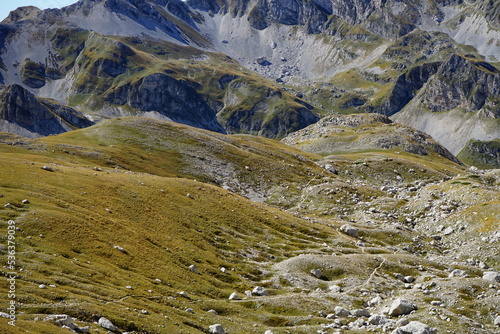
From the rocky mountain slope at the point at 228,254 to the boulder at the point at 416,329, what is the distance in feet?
0.64

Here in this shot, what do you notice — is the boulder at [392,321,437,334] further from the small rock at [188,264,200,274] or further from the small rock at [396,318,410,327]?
the small rock at [188,264,200,274]

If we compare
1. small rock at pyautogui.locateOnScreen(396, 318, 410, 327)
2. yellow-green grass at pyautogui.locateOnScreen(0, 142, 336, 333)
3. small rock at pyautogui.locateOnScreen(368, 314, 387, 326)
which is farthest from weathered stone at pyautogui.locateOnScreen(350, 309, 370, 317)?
yellow-green grass at pyautogui.locateOnScreen(0, 142, 336, 333)

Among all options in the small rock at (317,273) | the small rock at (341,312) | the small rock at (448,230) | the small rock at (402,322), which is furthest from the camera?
the small rock at (448,230)

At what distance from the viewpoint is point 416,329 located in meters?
47.6

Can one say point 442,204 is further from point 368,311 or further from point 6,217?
point 6,217

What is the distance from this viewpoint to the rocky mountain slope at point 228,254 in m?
44.9

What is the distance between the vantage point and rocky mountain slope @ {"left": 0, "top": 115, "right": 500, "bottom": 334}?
44875 mm

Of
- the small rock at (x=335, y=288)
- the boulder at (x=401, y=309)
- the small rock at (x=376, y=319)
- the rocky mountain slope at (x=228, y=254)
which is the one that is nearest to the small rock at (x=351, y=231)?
the rocky mountain slope at (x=228, y=254)

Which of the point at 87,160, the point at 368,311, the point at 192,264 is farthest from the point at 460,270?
the point at 87,160

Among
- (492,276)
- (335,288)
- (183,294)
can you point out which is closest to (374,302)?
(335,288)

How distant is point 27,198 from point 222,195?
152 feet

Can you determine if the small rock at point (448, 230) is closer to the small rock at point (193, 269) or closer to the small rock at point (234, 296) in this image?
the small rock at point (234, 296)

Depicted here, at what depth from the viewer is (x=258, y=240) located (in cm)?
8269

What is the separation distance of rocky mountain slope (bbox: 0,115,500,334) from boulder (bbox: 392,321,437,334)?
7.7 inches
